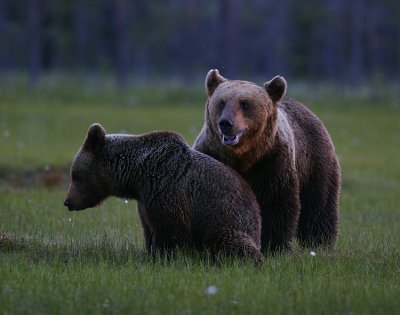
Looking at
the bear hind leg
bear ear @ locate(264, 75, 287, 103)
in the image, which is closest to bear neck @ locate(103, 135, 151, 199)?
bear ear @ locate(264, 75, 287, 103)

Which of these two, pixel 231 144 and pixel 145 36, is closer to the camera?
pixel 231 144

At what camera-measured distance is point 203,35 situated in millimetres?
82188

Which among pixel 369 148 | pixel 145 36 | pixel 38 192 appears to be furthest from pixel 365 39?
pixel 38 192

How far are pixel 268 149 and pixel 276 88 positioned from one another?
2.11 feet

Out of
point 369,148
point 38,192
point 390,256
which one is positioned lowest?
point 369,148

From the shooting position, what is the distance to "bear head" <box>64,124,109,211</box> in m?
8.15

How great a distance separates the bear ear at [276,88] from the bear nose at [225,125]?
84 centimetres

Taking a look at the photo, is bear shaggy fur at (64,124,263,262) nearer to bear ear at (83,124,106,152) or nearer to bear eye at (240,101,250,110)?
bear ear at (83,124,106,152)

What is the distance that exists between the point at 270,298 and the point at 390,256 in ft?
8.10

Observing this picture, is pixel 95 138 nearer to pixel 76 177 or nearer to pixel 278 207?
pixel 76 177

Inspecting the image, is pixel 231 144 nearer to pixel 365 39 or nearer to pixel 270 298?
pixel 270 298

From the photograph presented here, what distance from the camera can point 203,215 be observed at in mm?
7633

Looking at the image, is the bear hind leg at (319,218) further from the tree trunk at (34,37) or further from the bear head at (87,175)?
the tree trunk at (34,37)

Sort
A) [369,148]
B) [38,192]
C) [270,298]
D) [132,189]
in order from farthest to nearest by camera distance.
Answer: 1. [369,148]
2. [38,192]
3. [132,189]
4. [270,298]
